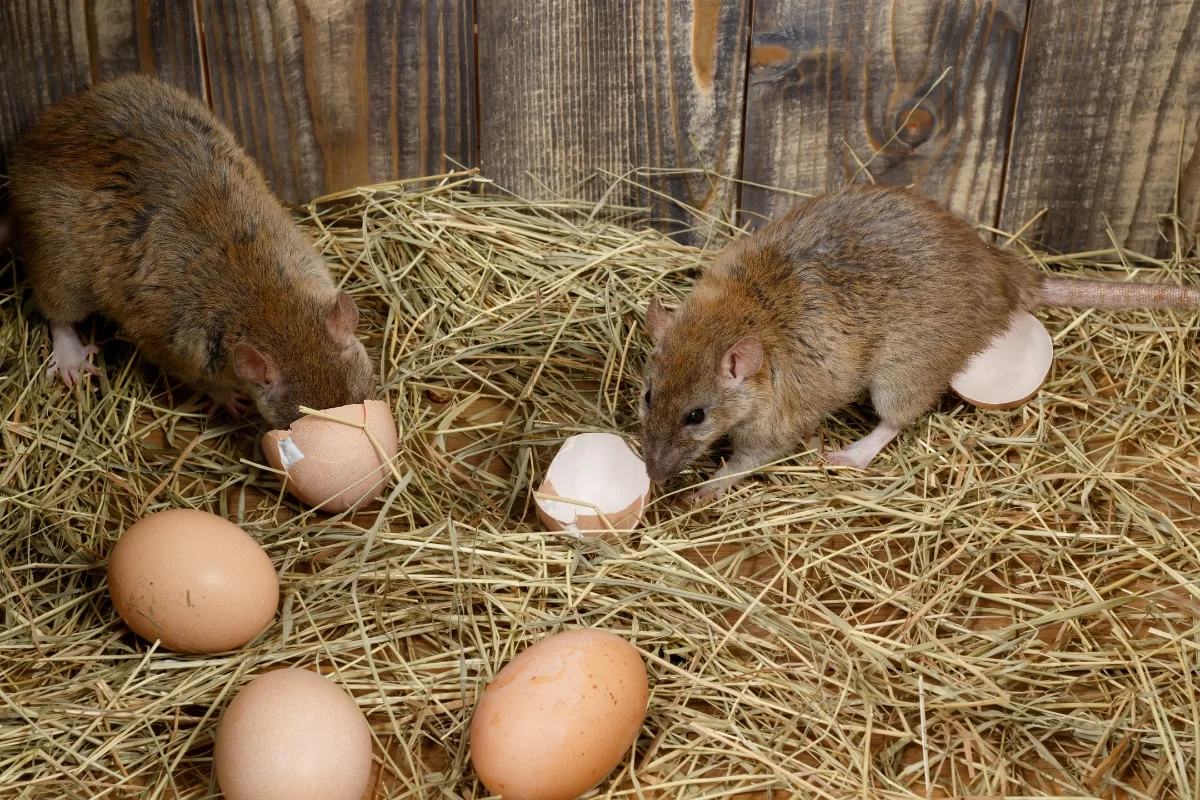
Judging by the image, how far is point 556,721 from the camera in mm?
2504

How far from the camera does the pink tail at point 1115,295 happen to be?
4.03 m

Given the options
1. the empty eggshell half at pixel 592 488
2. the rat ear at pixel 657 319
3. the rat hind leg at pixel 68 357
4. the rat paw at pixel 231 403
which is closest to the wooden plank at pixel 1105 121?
the rat ear at pixel 657 319

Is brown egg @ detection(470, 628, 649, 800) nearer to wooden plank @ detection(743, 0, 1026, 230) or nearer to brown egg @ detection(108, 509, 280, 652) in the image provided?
brown egg @ detection(108, 509, 280, 652)

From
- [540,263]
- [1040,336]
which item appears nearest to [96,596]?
[540,263]

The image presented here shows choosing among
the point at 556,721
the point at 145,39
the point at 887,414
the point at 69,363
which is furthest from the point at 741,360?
the point at 145,39

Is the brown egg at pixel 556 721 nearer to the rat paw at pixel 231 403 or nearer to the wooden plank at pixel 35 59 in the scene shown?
the rat paw at pixel 231 403

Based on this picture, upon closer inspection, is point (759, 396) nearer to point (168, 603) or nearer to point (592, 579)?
point (592, 579)

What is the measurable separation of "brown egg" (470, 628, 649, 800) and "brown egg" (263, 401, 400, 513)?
104cm

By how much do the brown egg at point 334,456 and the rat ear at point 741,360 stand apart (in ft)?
3.97

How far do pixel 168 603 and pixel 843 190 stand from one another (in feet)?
9.18

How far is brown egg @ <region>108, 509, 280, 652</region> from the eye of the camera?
9.24 ft

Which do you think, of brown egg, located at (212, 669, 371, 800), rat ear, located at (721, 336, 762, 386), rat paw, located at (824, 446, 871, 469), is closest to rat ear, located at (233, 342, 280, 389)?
brown egg, located at (212, 669, 371, 800)

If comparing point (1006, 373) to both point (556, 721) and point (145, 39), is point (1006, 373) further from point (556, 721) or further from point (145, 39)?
point (145, 39)

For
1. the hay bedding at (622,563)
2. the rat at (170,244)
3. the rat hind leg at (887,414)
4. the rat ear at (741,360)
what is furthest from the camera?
the rat hind leg at (887,414)
